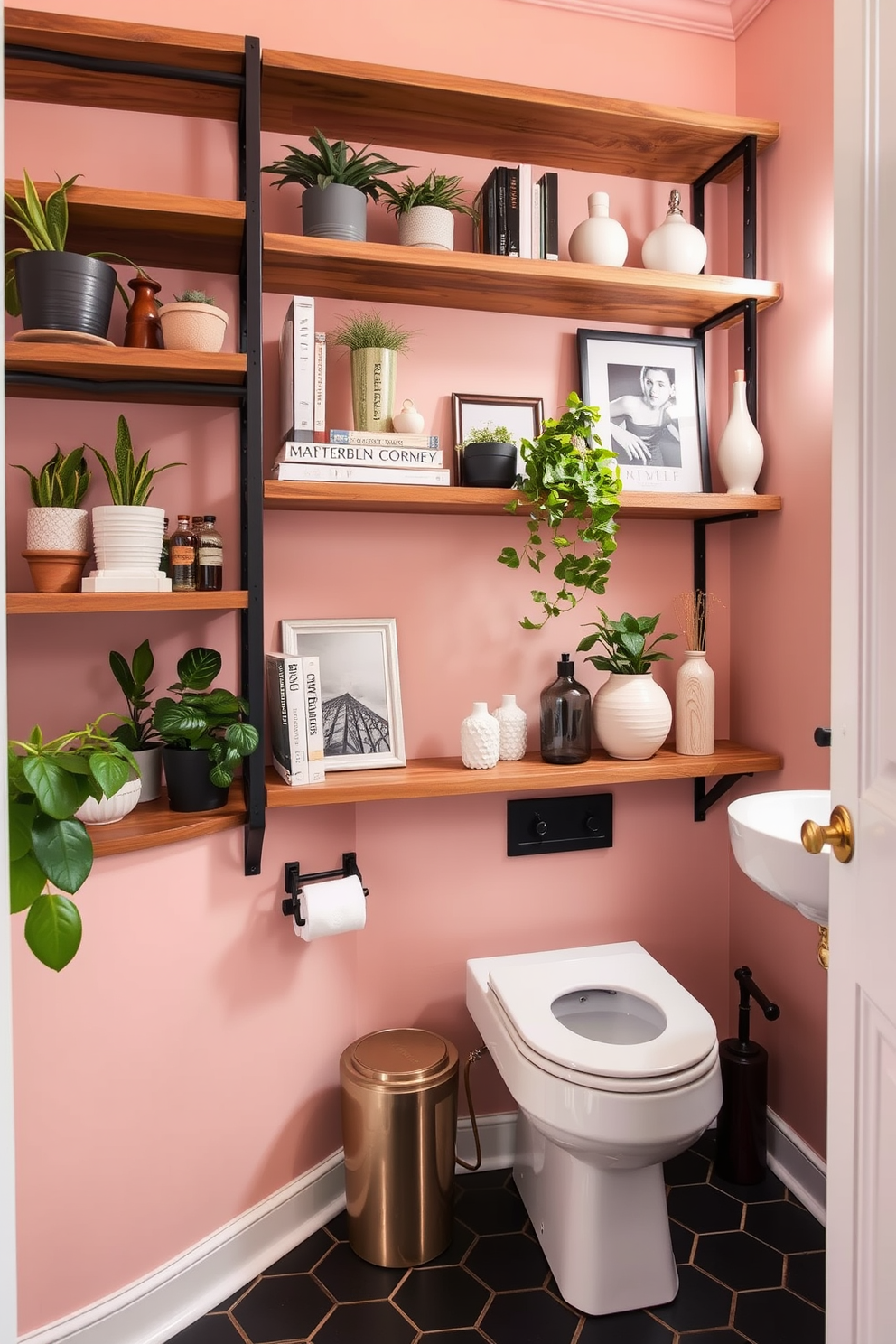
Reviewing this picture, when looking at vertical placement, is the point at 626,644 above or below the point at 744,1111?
above

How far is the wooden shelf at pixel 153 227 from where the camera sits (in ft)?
5.00

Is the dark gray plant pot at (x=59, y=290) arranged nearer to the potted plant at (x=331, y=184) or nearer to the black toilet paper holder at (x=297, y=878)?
the potted plant at (x=331, y=184)

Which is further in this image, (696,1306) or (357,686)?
(357,686)

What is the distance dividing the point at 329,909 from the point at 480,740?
1.44 feet

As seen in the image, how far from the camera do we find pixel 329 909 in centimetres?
170

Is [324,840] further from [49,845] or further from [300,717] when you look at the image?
[49,845]

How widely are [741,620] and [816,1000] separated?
0.84 metres

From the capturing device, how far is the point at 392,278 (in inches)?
70.9

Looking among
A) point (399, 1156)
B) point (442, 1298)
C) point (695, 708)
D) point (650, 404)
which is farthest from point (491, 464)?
point (442, 1298)

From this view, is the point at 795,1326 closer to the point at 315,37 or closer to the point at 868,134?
the point at 868,134

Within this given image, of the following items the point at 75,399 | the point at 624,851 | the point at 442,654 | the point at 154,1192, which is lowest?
the point at 154,1192

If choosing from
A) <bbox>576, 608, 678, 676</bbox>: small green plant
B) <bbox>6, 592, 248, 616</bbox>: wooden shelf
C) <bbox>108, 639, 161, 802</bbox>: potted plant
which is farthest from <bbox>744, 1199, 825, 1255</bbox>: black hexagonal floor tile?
<bbox>6, 592, 248, 616</bbox>: wooden shelf

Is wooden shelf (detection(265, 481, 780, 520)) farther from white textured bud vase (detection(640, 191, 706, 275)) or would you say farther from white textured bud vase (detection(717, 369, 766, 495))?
white textured bud vase (detection(640, 191, 706, 275))

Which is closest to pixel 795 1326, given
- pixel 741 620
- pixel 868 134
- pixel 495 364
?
pixel 741 620
